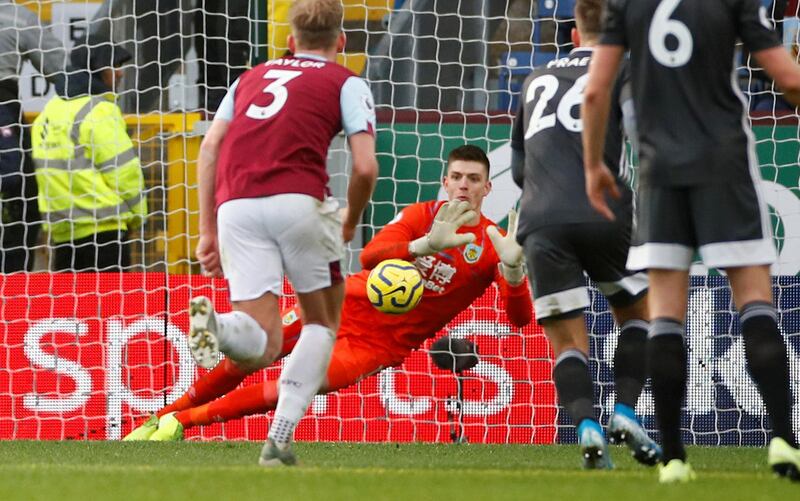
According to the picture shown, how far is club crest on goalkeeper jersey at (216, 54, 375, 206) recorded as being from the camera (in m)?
5.04

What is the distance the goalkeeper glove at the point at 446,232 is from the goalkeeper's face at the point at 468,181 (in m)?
0.21

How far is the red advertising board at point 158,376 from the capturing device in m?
7.75

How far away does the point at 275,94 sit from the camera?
5.13 m

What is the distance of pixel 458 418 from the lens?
25.5ft

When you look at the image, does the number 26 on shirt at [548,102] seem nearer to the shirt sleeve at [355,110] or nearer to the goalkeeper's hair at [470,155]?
the shirt sleeve at [355,110]

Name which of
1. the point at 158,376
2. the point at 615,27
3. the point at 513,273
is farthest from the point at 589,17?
the point at 158,376

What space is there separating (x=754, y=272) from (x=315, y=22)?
5.77ft

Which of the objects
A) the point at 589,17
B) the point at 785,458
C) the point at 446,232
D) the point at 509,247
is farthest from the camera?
the point at 446,232

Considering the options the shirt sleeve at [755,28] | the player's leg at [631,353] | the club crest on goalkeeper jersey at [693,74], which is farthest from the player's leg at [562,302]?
the shirt sleeve at [755,28]

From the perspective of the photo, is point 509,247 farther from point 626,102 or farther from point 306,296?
point 306,296

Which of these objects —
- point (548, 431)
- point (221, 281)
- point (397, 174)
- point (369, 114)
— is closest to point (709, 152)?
point (369, 114)

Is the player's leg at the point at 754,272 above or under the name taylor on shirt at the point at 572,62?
under

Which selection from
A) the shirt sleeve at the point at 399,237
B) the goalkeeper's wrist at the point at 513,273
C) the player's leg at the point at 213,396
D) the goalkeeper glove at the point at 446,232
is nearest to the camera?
the goalkeeper's wrist at the point at 513,273

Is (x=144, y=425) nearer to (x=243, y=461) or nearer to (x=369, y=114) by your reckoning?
(x=243, y=461)
